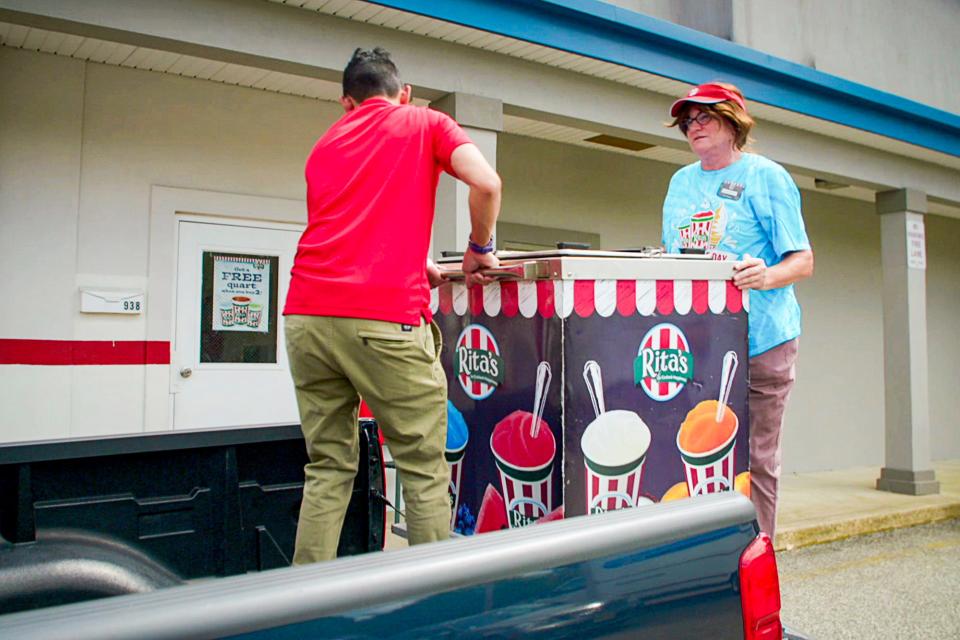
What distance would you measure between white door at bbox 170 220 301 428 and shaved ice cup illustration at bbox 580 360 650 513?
168 inches

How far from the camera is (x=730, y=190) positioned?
9.70 feet

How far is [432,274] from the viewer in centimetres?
261

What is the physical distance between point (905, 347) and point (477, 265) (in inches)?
300

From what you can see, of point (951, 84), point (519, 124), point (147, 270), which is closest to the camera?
point (147, 270)

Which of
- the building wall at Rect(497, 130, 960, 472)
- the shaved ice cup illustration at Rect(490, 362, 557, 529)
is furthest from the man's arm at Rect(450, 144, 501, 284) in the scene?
the building wall at Rect(497, 130, 960, 472)

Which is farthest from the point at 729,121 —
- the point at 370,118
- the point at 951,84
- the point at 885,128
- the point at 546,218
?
the point at 951,84

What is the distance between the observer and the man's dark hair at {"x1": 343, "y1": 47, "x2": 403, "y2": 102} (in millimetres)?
2348

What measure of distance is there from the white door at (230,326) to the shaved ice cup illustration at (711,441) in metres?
4.26

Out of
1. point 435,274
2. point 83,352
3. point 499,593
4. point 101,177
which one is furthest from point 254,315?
point 499,593

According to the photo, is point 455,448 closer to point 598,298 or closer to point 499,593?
point 598,298

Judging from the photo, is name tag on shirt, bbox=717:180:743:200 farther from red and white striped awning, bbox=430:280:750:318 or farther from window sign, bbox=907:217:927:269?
window sign, bbox=907:217:927:269

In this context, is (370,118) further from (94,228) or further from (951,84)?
(951,84)

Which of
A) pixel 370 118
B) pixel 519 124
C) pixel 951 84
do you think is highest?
pixel 951 84

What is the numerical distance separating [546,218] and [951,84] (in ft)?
20.5
